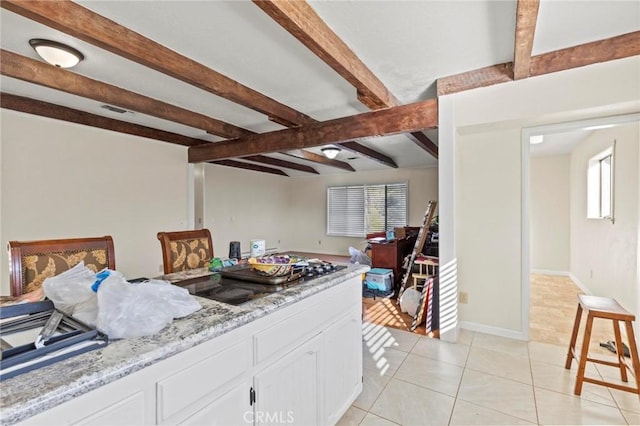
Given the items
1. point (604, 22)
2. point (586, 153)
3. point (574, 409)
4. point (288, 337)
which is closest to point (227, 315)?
point (288, 337)

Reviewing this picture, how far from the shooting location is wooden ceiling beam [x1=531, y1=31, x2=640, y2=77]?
6.98ft

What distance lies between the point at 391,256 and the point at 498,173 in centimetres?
211

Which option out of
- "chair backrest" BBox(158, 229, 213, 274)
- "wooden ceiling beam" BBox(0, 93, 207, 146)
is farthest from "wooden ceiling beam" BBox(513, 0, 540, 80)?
"wooden ceiling beam" BBox(0, 93, 207, 146)

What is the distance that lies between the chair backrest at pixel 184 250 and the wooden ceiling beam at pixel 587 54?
3.08 metres

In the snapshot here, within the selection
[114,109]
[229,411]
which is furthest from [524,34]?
[114,109]

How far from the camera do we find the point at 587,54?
225cm

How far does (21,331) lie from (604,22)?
3.36 m

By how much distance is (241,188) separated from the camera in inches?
286

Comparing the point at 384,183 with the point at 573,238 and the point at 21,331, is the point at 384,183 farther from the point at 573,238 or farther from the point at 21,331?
the point at 21,331

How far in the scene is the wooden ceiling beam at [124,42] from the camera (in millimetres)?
1665

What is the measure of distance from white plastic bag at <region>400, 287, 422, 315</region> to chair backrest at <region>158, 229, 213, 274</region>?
7.65ft

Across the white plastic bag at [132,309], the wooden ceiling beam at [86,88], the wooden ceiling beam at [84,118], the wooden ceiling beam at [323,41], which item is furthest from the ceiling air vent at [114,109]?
the white plastic bag at [132,309]

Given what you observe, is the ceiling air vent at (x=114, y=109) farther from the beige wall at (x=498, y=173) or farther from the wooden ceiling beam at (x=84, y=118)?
the beige wall at (x=498, y=173)

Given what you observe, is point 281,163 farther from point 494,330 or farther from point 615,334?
point 615,334
